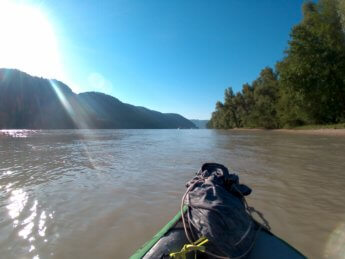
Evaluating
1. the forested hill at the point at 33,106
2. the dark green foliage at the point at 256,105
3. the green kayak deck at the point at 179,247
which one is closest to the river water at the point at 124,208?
the green kayak deck at the point at 179,247

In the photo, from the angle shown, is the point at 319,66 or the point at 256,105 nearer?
the point at 319,66

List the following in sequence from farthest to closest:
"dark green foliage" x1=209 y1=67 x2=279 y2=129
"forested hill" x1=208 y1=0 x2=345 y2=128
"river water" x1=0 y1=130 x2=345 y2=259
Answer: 1. "dark green foliage" x1=209 y1=67 x2=279 y2=129
2. "forested hill" x1=208 y1=0 x2=345 y2=128
3. "river water" x1=0 y1=130 x2=345 y2=259

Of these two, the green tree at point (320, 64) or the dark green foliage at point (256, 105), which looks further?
the dark green foliage at point (256, 105)

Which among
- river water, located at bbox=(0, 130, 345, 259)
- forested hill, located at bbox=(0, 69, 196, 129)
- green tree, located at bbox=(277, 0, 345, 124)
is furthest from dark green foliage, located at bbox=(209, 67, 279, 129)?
forested hill, located at bbox=(0, 69, 196, 129)

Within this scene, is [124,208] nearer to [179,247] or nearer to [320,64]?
[179,247]

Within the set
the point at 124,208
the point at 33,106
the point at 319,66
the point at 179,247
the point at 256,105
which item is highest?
the point at 33,106

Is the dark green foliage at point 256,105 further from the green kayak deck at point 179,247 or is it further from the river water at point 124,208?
the green kayak deck at point 179,247

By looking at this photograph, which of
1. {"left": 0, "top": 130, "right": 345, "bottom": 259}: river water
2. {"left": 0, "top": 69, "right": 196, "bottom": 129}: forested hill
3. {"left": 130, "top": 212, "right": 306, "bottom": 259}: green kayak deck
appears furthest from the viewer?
{"left": 0, "top": 69, "right": 196, "bottom": 129}: forested hill

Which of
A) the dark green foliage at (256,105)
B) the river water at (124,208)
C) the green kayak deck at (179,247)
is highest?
the dark green foliage at (256,105)

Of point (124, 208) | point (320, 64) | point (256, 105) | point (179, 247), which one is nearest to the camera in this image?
point (179, 247)

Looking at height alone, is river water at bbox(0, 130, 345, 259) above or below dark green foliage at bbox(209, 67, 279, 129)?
below

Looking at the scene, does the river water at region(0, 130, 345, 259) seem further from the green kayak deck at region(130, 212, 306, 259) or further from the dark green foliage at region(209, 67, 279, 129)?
the dark green foliage at region(209, 67, 279, 129)

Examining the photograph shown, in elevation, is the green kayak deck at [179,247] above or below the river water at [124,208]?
above

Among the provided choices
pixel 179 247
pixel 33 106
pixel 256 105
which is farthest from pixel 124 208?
pixel 33 106
